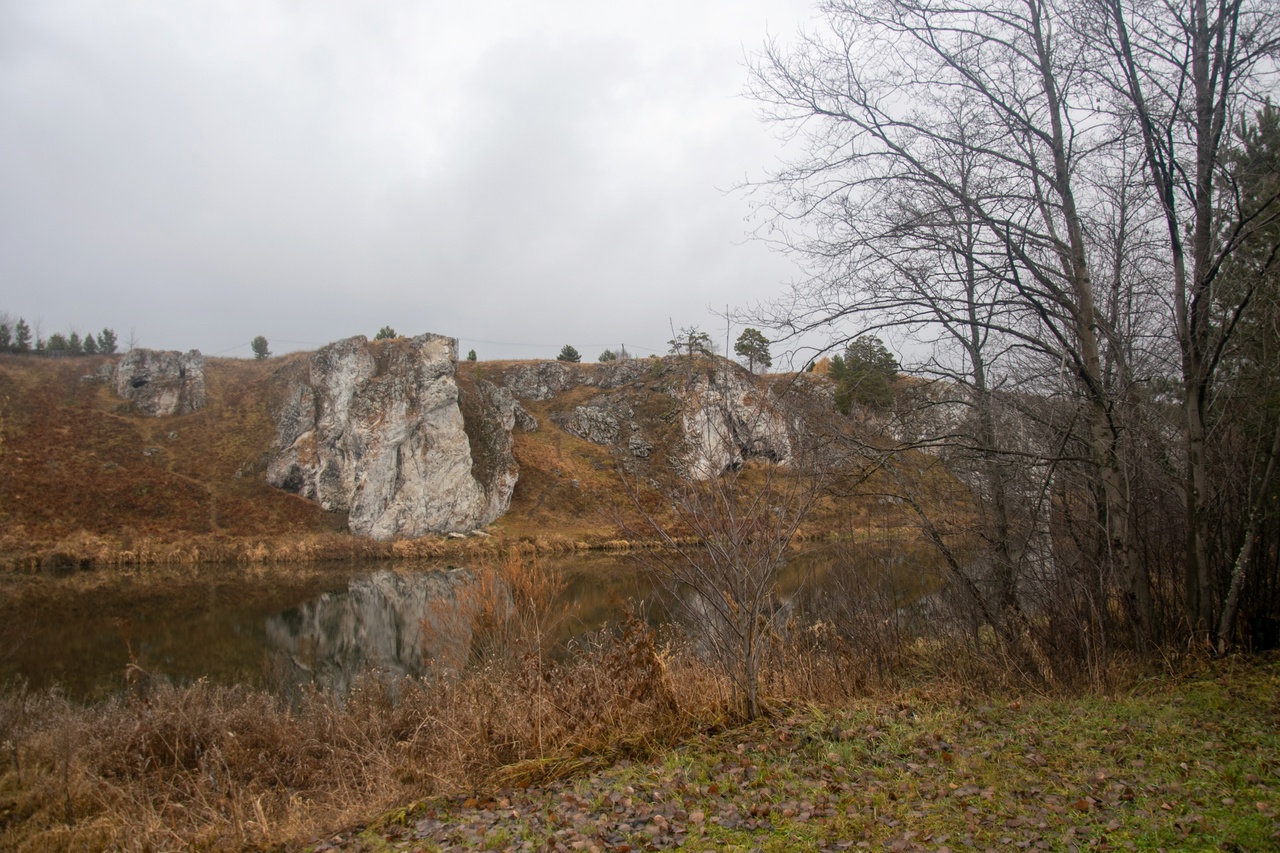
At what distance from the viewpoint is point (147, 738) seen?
27.8 ft

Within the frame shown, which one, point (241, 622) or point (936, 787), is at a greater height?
point (936, 787)

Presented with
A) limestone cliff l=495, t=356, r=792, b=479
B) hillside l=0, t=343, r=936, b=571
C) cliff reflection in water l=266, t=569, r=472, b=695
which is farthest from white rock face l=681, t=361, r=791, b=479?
hillside l=0, t=343, r=936, b=571

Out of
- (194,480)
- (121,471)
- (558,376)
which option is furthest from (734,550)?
(558,376)

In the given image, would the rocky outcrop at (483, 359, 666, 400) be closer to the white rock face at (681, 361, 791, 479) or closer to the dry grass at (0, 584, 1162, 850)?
the dry grass at (0, 584, 1162, 850)

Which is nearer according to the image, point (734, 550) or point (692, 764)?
point (692, 764)

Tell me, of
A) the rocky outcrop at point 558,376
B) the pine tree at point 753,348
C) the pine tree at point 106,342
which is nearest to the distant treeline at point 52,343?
the pine tree at point 106,342

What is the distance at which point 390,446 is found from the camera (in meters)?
46.4

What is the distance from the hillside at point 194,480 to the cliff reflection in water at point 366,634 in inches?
491

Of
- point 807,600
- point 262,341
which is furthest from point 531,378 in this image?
point 807,600

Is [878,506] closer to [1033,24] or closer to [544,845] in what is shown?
[1033,24]

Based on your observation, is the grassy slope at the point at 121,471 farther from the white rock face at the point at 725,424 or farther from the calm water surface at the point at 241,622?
the white rock face at the point at 725,424

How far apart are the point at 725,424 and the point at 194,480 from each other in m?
47.2

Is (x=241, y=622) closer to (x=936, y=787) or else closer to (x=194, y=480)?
(x=936, y=787)

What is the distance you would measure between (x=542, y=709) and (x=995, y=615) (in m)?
5.16
